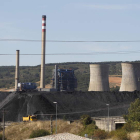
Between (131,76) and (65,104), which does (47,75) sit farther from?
(65,104)

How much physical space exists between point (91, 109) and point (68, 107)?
3682 mm

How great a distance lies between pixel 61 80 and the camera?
2525 inches

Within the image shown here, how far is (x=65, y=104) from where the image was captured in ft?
154

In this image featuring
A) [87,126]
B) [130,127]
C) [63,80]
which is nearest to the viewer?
[130,127]

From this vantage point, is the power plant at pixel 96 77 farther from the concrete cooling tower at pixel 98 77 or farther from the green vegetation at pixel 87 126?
the green vegetation at pixel 87 126

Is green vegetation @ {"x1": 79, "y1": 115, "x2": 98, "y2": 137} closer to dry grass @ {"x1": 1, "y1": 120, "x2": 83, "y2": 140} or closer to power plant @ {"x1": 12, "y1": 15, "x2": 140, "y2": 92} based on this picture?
dry grass @ {"x1": 1, "y1": 120, "x2": 83, "y2": 140}

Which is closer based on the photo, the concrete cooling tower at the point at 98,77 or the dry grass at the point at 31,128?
the dry grass at the point at 31,128

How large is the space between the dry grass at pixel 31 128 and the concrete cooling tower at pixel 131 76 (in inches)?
849

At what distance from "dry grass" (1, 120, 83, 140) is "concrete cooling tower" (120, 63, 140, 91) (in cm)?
2157

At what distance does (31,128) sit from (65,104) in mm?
8691

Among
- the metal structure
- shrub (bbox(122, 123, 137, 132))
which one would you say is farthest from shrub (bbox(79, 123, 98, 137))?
the metal structure

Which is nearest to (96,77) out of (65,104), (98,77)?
(98,77)

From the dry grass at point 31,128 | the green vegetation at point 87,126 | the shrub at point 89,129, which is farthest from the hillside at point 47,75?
the shrub at point 89,129

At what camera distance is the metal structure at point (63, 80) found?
64.1 metres
